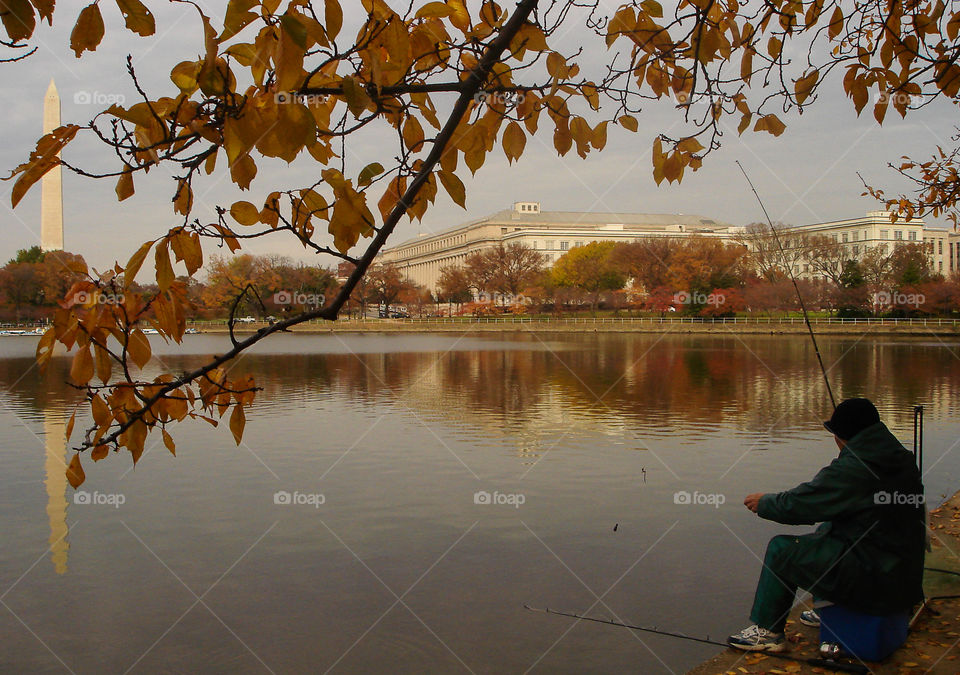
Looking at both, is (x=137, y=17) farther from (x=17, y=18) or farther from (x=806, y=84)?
A: (x=806, y=84)

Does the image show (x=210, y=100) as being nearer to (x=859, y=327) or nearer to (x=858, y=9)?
(x=858, y=9)

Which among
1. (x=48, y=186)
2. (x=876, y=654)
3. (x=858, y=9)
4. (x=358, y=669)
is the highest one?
(x=48, y=186)

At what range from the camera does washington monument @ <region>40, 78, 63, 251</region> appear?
46156 millimetres

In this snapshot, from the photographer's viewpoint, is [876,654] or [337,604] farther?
[337,604]

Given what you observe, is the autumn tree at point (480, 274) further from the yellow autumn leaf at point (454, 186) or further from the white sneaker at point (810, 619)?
the yellow autumn leaf at point (454, 186)

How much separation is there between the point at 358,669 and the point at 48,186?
50.9 m

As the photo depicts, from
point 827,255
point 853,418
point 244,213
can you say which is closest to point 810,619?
point 853,418

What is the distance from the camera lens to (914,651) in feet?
13.9

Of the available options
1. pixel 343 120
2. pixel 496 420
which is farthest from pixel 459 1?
pixel 496 420

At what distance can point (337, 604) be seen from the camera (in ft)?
20.4

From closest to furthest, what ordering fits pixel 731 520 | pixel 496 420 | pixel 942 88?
1. pixel 942 88
2. pixel 731 520
3. pixel 496 420

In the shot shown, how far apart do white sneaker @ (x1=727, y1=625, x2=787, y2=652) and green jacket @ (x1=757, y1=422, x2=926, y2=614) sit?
0.49 meters

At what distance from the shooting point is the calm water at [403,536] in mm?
5590

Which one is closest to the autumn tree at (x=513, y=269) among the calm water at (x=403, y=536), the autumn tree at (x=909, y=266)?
the autumn tree at (x=909, y=266)
